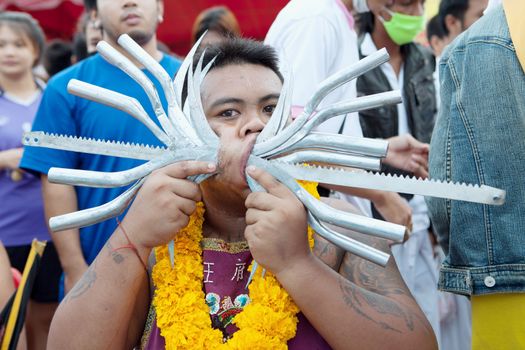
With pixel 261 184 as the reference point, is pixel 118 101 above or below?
above

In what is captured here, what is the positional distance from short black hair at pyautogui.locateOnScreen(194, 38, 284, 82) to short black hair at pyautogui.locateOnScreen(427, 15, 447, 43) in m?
3.19

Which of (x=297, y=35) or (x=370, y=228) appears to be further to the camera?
(x=297, y=35)

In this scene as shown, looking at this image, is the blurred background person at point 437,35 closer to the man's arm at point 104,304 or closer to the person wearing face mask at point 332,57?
the person wearing face mask at point 332,57

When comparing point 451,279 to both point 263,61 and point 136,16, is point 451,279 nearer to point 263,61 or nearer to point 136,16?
point 263,61

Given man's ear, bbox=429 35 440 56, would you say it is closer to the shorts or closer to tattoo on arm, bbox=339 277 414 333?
the shorts

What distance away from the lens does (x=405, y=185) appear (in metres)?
1.50

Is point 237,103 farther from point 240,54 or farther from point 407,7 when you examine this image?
point 407,7

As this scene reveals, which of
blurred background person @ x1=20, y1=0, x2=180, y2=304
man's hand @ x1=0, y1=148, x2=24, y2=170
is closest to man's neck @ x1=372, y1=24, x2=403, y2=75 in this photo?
blurred background person @ x1=20, y1=0, x2=180, y2=304

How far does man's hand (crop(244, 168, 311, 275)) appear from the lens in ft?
5.52

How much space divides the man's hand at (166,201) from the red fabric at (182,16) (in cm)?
787

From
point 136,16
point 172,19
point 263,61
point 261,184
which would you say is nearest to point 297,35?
point 136,16

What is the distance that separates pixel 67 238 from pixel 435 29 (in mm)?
3013

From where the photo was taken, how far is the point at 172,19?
9.81 meters

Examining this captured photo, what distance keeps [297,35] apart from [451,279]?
1.36 meters
